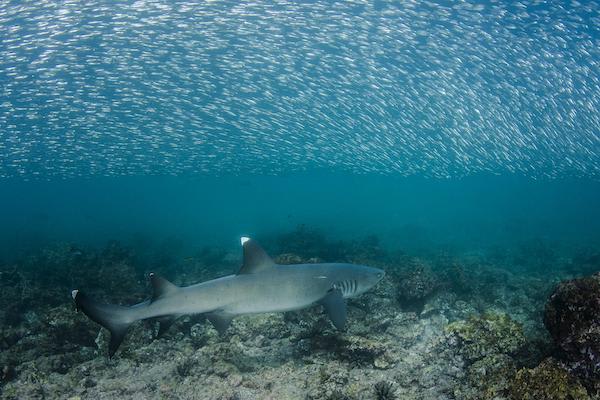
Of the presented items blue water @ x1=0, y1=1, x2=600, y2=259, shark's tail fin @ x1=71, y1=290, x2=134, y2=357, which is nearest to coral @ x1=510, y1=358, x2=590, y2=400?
shark's tail fin @ x1=71, y1=290, x2=134, y2=357

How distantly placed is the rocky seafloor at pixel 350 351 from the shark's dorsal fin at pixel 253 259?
155 centimetres

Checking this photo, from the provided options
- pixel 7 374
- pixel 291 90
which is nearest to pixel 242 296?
pixel 7 374

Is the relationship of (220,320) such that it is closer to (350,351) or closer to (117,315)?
(117,315)

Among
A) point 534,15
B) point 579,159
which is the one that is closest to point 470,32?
point 534,15

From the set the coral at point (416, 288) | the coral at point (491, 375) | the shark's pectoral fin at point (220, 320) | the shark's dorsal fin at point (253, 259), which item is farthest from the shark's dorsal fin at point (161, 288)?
the coral at point (416, 288)

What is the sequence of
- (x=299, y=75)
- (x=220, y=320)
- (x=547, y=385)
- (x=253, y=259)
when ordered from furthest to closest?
(x=299, y=75) < (x=253, y=259) < (x=220, y=320) < (x=547, y=385)

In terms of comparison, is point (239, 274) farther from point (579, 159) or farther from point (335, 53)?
point (579, 159)

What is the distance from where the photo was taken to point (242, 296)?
17.4ft

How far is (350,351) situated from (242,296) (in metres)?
1.84

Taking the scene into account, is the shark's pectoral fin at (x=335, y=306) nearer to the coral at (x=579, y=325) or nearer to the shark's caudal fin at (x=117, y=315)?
the shark's caudal fin at (x=117, y=315)

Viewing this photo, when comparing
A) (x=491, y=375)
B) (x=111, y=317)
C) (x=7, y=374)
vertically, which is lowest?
(x=7, y=374)

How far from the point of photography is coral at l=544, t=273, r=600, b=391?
3229 millimetres

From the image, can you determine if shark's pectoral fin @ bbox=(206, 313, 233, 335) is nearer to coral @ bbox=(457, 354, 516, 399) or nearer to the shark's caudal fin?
the shark's caudal fin

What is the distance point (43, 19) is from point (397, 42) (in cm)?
1558
